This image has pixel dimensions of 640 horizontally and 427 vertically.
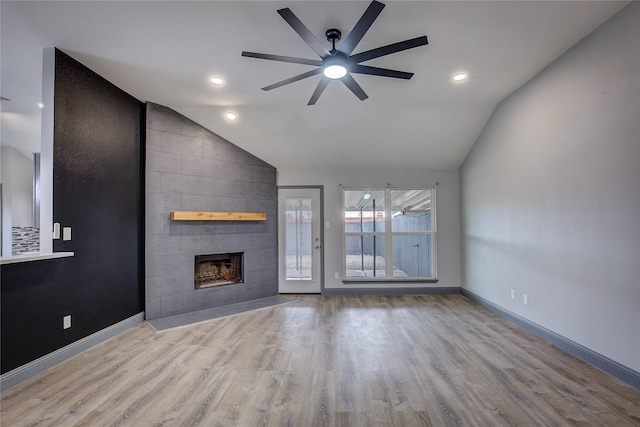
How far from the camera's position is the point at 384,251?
5629 millimetres

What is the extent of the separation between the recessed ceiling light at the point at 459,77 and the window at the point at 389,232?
2.55 metres

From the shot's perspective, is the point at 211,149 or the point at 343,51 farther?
the point at 211,149

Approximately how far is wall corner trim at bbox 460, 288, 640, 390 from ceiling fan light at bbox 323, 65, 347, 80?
3234 millimetres

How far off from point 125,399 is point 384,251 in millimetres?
4379

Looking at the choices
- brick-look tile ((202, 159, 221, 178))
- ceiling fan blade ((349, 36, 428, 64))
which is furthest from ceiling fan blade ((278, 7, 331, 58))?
brick-look tile ((202, 159, 221, 178))

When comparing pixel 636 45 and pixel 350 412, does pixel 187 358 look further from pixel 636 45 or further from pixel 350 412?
pixel 636 45

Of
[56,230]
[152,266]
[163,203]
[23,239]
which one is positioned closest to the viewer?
[56,230]

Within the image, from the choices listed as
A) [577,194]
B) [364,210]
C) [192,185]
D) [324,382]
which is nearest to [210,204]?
[192,185]

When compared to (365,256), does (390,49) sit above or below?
above

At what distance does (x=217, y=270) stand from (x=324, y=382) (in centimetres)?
301

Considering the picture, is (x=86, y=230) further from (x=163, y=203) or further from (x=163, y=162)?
(x=163, y=162)

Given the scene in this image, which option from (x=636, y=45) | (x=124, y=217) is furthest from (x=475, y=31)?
(x=124, y=217)

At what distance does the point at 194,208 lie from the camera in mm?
4367

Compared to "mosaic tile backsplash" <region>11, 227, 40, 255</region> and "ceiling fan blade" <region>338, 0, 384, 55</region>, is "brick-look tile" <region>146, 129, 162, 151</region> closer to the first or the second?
"mosaic tile backsplash" <region>11, 227, 40, 255</region>
